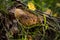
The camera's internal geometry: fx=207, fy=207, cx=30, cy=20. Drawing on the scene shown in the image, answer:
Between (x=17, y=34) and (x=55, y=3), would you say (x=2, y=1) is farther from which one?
(x=55, y=3)

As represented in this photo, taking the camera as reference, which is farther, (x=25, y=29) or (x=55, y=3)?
(x=55, y=3)

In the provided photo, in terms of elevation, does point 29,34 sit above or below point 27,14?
below

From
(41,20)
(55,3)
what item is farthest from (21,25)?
(55,3)

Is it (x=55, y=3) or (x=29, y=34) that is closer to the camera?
(x=29, y=34)

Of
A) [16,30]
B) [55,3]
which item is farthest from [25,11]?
[55,3]

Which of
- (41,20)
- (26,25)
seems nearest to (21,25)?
(26,25)

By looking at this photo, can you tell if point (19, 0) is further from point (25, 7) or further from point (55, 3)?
point (55, 3)

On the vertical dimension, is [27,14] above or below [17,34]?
above
